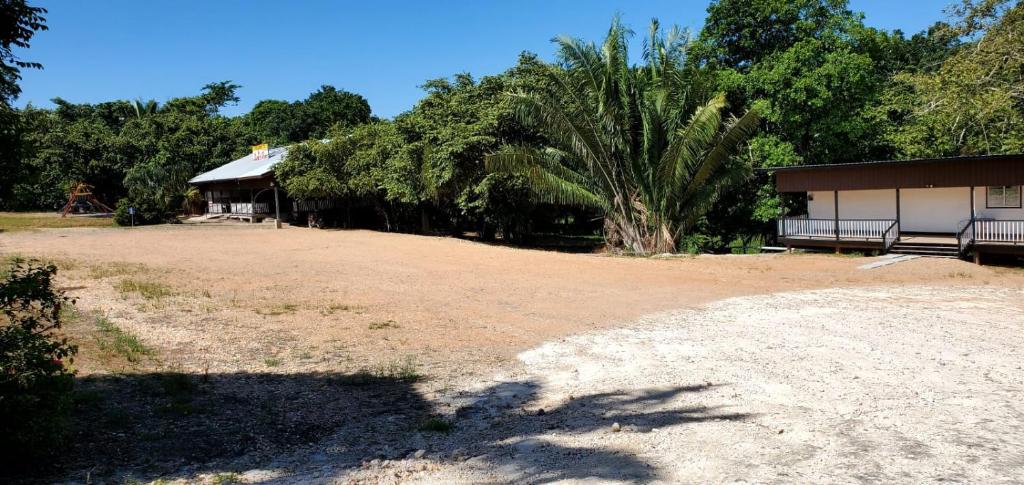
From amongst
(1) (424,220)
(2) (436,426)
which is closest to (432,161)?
(1) (424,220)

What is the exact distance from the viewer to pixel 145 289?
13898mm

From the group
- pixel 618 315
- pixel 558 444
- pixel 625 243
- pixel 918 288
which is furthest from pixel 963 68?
pixel 558 444

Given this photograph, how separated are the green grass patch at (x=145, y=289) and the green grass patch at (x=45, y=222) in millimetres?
22139

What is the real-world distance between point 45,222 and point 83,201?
8764 mm

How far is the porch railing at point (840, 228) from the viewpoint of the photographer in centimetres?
2109

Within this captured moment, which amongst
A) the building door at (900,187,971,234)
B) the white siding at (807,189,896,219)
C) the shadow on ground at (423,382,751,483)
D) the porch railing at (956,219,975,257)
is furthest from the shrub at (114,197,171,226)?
the porch railing at (956,219,975,257)

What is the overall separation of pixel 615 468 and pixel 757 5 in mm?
27112

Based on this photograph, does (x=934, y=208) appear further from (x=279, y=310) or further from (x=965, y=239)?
(x=279, y=310)

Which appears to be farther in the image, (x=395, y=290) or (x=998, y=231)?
(x=998, y=231)

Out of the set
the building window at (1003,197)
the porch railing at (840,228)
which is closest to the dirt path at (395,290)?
the porch railing at (840,228)

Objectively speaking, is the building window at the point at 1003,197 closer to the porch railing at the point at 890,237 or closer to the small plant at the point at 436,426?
the porch railing at the point at 890,237

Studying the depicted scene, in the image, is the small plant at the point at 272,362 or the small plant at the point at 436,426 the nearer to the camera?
the small plant at the point at 436,426

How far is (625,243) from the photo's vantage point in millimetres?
24562

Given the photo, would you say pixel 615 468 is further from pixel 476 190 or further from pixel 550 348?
pixel 476 190
